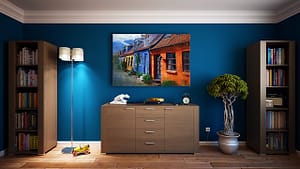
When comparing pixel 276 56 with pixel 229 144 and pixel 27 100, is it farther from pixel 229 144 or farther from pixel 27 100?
pixel 27 100

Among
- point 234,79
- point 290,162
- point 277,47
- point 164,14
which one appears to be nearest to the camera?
point 290,162

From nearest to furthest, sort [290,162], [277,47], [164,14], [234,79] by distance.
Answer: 1. [290,162]
2. [234,79]
3. [277,47]
4. [164,14]

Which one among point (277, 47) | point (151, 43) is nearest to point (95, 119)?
point (151, 43)

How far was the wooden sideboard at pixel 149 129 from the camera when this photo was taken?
378 cm

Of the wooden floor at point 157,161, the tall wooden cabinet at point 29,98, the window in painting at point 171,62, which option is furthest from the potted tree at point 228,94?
the tall wooden cabinet at point 29,98

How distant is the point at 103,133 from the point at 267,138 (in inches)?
108

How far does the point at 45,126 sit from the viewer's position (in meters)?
3.80

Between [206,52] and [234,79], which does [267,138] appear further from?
[206,52]

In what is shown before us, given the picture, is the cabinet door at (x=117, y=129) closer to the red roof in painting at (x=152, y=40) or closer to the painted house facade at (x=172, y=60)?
the painted house facade at (x=172, y=60)

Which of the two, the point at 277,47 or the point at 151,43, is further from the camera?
the point at 151,43

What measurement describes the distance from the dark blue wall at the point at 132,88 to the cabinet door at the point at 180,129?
1.91ft

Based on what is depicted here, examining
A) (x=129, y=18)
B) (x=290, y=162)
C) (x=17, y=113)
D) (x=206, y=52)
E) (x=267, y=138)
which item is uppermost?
(x=129, y=18)

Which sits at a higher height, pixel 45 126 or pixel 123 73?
pixel 123 73

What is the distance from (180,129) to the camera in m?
3.78
